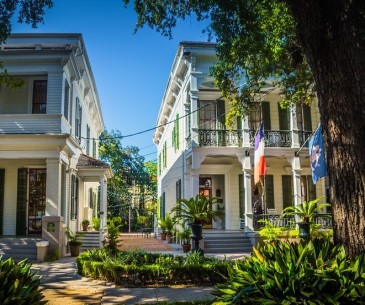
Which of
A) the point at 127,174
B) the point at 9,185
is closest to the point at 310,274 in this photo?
the point at 9,185

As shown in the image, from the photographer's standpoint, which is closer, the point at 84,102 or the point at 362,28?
the point at 362,28

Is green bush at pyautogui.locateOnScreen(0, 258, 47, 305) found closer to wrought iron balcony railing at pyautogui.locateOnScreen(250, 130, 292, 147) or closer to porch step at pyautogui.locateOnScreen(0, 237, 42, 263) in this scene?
porch step at pyautogui.locateOnScreen(0, 237, 42, 263)

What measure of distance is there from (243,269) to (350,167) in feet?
6.39

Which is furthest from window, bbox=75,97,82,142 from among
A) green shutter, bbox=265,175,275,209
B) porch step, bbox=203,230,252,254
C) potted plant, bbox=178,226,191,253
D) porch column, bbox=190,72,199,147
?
green shutter, bbox=265,175,275,209

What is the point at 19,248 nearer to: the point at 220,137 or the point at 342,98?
the point at 220,137

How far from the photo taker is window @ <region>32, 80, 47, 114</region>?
583 inches

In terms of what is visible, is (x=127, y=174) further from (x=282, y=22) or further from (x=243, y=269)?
(x=243, y=269)

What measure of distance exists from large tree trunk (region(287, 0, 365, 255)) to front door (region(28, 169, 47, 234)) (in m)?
12.9

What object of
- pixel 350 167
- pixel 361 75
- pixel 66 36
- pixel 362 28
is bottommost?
pixel 350 167

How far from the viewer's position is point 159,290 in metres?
8.28

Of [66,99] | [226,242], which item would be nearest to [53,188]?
[66,99]

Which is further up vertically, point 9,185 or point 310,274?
point 9,185

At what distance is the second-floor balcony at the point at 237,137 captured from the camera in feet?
53.0

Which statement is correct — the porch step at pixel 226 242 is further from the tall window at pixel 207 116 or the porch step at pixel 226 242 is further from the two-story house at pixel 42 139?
the two-story house at pixel 42 139
